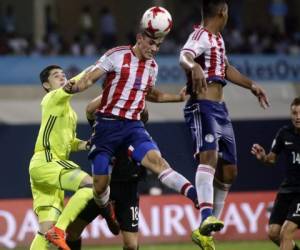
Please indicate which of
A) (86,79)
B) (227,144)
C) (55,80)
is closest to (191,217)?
(55,80)

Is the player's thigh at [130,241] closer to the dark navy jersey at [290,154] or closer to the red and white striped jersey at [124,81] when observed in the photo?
the red and white striped jersey at [124,81]

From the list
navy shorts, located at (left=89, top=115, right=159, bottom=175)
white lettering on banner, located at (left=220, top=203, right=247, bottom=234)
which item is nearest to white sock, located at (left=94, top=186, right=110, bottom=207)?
navy shorts, located at (left=89, top=115, right=159, bottom=175)

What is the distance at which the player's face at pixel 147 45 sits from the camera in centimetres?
1077

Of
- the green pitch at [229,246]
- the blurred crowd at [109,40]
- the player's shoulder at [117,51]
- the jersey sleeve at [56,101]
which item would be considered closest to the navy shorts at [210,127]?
the player's shoulder at [117,51]

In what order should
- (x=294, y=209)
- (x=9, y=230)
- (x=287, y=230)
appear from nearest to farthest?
(x=287, y=230)
(x=294, y=209)
(x=9, y=230)

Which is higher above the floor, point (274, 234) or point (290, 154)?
point (290, 154)

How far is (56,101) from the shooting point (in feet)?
38.1

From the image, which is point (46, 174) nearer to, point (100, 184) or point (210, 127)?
point (100, 184)

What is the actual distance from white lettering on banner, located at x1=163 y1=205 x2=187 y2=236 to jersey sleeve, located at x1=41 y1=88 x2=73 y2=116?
19.1 ft

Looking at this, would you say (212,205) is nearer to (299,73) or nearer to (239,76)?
(239,76)

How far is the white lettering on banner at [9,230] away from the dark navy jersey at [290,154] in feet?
16.6

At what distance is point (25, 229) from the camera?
16688 mm

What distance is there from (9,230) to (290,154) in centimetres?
532

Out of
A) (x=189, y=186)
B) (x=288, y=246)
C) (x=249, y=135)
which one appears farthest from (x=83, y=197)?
(x=249, y=135)
